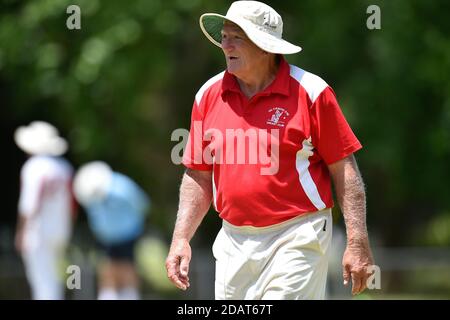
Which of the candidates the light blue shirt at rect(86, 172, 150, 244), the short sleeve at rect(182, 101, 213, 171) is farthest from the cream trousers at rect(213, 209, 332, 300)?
the light blue shirt at rect(86, 172, 150, 244)

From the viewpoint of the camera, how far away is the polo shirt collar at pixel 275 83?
21.7ft

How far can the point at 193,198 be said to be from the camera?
6.97 m

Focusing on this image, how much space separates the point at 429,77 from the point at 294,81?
11151 millimetres

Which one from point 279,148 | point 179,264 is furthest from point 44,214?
point 279,148

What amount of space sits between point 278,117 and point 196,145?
586 mm

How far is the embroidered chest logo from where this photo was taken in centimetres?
654

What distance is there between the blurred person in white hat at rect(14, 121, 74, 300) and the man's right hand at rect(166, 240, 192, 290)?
6840 millimetres

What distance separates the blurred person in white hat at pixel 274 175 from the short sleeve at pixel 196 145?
0.09ft

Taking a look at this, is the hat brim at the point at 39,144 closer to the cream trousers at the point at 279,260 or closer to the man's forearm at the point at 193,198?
the man's forearm at the point at 193,198

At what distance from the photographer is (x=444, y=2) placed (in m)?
17.7

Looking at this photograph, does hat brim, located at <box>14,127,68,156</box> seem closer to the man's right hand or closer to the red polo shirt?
the man's right hand

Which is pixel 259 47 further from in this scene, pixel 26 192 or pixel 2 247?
pixel 2 247

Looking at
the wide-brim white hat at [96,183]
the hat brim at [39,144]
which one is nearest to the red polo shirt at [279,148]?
the wide-brim white hat at [96,183]
